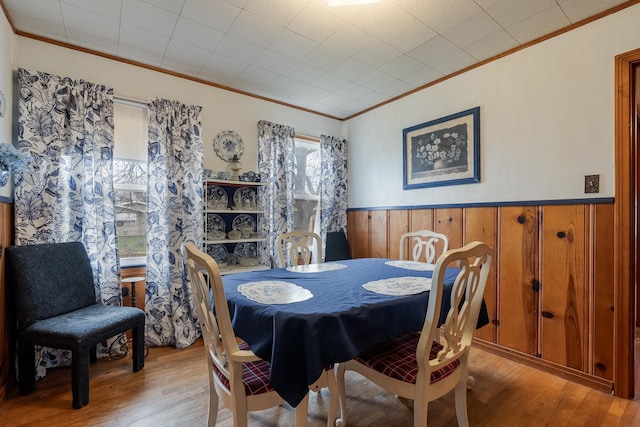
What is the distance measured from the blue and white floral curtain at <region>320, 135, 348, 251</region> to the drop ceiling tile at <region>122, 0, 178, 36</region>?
206 cm

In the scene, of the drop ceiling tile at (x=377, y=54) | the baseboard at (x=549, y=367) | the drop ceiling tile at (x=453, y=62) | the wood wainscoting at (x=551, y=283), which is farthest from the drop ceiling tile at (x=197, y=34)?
the baseboard at (x=549, y=367)

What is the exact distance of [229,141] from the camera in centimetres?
321

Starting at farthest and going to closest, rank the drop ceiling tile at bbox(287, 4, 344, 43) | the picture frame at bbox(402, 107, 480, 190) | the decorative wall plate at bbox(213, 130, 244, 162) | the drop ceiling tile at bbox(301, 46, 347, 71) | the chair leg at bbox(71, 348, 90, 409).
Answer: the decorative wall plate at bbox(213, 130, 244, 162) < the picture frame at bbox(402, 107, 480, 190) < the drop ceiling tile at bbox(301, 46, 347, 71) < the drop ceiling tile at bbox(287, 4, 344, 43) < the chair leg at bbox(71, 348, 90, 409)

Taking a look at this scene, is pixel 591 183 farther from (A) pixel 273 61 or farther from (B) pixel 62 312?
(B) pixel 62 312

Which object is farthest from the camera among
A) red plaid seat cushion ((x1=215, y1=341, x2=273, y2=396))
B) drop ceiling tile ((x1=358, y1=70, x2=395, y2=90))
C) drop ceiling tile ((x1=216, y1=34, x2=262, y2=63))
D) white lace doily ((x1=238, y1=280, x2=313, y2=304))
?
drop ceiling tile ((x1=358, y1=70, x2=395, y2=90))

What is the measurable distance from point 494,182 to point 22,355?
143 inches

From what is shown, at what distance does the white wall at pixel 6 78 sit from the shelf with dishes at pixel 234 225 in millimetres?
1356

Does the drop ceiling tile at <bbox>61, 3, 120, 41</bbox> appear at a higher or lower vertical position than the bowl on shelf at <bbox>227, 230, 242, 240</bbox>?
higher


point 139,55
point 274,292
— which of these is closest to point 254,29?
point 139,55

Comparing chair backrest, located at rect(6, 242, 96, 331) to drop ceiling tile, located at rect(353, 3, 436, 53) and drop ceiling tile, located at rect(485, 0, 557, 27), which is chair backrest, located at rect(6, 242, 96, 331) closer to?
drop ceiling tile, located at rect(353, 3, 436, 53)

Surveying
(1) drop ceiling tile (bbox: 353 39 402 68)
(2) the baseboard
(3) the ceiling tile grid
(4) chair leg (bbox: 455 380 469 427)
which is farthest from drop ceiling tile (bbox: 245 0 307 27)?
(2) the baseboard

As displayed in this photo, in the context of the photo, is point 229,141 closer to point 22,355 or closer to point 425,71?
point 425,71

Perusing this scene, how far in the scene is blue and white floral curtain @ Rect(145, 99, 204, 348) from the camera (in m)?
2.62

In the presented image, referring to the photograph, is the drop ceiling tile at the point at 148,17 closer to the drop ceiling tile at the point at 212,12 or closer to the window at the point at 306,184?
the drop ceiling tile at the point at 212,12
